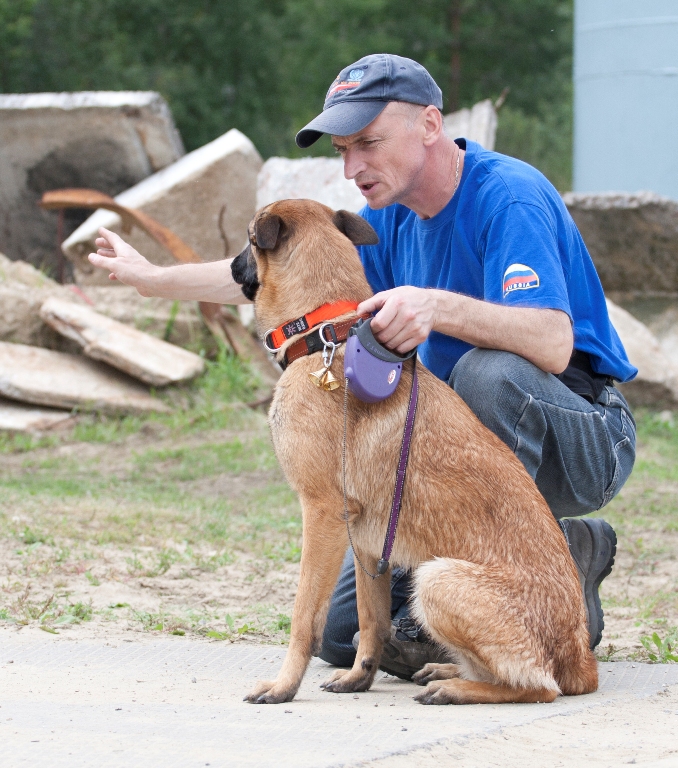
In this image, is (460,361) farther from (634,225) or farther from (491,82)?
(491,82)

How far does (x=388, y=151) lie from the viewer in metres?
3.57

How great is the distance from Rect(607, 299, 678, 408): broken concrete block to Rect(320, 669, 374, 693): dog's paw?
615 centimetres

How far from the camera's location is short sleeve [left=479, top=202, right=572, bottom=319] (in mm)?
3359

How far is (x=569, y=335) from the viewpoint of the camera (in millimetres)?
3400

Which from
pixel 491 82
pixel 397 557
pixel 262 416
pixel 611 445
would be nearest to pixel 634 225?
pixel 262 416

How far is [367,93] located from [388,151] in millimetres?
211

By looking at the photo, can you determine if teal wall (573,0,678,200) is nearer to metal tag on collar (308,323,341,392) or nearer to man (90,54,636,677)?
man (90,54,636,677)

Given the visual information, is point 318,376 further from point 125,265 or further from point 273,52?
point 273,52

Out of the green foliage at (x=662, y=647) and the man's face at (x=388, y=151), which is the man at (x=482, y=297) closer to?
the man's face at (x=388, y=151)

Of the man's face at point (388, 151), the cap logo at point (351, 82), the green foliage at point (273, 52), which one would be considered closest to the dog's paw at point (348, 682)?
the man's face at point (388, 151)

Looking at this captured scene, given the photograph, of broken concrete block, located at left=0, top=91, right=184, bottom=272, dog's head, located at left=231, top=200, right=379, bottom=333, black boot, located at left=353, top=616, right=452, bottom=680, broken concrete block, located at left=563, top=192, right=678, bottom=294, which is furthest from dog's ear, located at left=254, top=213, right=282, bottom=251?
broken concrete block, located at left=0, top=91, right=184, bottom=272

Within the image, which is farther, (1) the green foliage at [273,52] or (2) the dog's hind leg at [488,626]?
(1) the green foliage at [273,52]

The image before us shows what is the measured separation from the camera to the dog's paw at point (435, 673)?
3.21 meters

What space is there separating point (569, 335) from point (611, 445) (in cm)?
54
